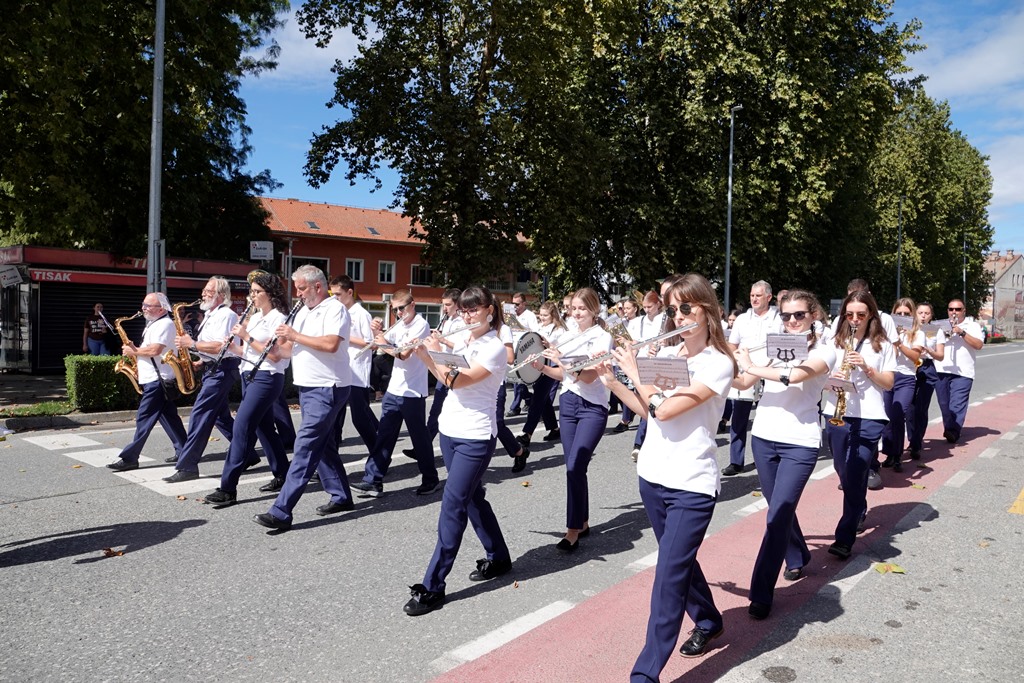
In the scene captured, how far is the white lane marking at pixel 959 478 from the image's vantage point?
7938mm

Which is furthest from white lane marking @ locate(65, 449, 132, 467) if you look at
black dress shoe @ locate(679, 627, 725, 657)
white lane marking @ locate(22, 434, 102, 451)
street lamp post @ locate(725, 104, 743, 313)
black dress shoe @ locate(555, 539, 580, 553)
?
street lamp post @ locate(725, 104, 743, 313)

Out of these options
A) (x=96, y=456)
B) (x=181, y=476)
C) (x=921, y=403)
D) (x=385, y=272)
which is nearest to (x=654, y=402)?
(x=181, y=476)

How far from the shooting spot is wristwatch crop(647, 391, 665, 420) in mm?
3547

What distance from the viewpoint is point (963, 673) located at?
374 cm

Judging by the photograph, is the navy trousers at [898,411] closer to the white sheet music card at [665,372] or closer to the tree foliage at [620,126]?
the white sheet music card at [665,372]

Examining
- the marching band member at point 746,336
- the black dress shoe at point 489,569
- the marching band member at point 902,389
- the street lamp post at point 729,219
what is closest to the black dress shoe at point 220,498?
the black dress shoe at point 489,569

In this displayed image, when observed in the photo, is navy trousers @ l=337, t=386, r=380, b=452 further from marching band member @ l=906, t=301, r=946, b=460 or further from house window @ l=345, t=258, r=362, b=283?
house window @ l=345, t=258, r=362, b=283

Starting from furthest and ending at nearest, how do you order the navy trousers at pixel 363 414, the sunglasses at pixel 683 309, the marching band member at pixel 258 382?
the navy trousers at pixel 363 414 < the marching band member at pixel 258 382 < the sunglasses at pixel 683 309

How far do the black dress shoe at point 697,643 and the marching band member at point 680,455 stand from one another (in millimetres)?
342

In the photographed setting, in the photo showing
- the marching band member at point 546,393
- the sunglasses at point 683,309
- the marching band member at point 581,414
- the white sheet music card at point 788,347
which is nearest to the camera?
the sunglasses at point 683,309

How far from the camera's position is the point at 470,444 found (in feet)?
15.1

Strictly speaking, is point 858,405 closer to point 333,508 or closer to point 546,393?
point 333,508

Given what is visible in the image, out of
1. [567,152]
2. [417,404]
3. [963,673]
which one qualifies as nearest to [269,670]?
[963,673]

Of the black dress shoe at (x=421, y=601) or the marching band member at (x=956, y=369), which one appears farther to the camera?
the marching band member at (x=956, y=369)
